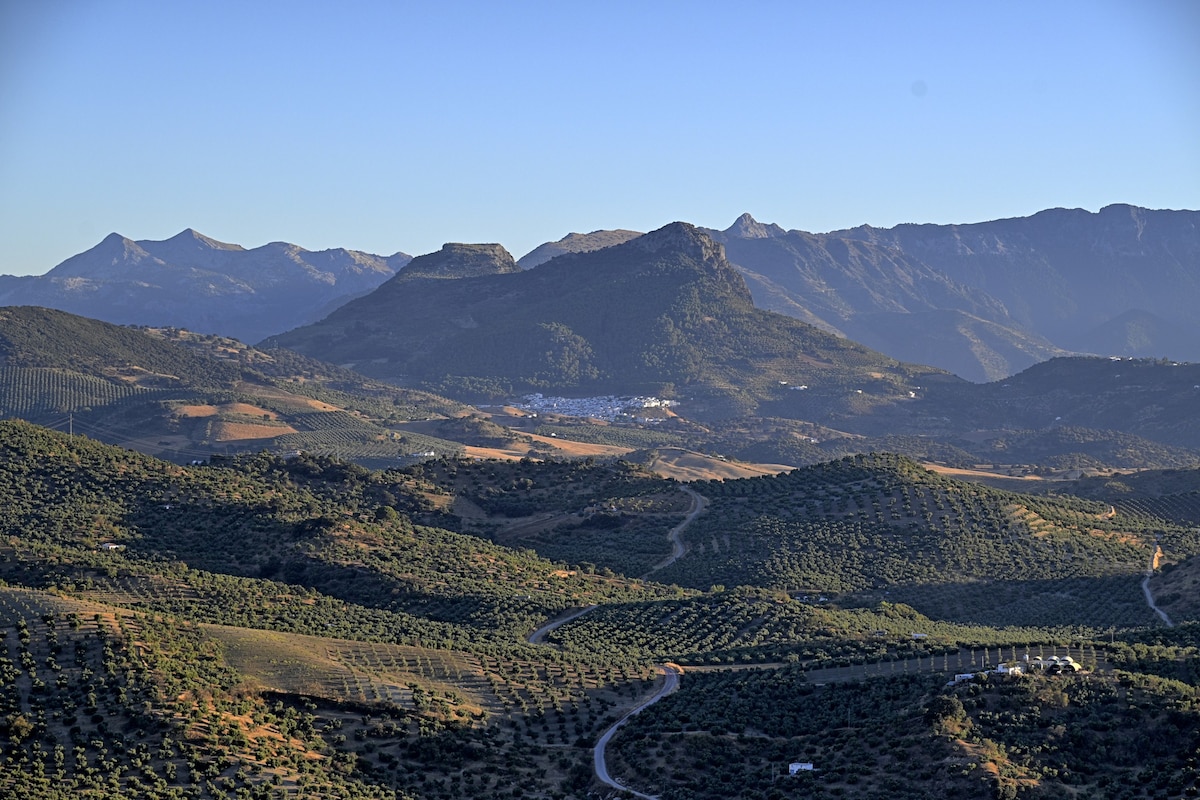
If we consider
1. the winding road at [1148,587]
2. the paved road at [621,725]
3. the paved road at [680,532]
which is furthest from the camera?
the paved road at [680,532]

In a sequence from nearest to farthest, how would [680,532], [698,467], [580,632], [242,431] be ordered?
Answer: [580,632] < [680,532] < [698,467] < [242,431]

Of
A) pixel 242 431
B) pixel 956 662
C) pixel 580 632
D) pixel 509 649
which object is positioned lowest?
pixel 580 632

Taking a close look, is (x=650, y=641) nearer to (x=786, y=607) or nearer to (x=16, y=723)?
(x=786, y=607)

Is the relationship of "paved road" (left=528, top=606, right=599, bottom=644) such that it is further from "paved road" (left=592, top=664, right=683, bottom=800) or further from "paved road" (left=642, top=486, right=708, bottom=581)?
"paved road" (left=642, top=486, right=708, bottom=581)

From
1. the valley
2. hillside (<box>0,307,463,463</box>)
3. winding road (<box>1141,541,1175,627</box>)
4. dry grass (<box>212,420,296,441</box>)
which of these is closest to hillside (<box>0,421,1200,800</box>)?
the valley

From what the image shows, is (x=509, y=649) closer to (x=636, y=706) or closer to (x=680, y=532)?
(x=636, y=706)

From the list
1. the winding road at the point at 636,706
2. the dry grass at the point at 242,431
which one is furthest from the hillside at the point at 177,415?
the winding road at the point at 636,706

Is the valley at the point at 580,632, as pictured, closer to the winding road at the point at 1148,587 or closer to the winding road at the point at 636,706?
the winding road at the point at 636,706

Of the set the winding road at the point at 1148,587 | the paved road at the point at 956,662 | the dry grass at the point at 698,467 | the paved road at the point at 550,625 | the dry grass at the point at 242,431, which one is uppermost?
the paved road at the point at 956,662

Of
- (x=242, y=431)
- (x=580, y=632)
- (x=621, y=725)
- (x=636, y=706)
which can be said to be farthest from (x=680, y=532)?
(x=242, y=431)
